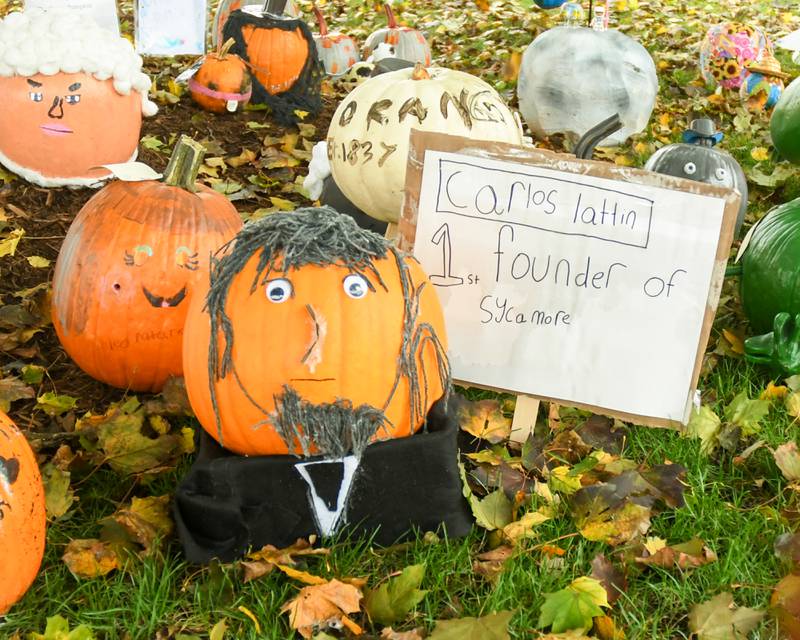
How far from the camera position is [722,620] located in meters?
1.88

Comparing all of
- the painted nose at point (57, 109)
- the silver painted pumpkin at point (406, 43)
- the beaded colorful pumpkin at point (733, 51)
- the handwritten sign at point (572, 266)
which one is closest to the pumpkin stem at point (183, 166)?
the handwritten sign at point (572, 266)

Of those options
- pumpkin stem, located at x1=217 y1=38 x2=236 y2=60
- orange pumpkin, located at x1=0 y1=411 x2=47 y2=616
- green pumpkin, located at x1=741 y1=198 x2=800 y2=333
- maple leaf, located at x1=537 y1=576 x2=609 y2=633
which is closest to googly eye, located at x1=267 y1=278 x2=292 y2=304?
orange pumpkin, located at x1=0 y1=411 x2=47 y2=616

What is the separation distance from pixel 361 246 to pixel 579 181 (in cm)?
67

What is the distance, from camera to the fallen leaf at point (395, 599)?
6.13 ft

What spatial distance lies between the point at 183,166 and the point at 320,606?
1.39m

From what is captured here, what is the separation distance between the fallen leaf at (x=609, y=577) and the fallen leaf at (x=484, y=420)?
0.53 meters

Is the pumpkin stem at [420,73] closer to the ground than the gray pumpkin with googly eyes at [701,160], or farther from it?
farther from it

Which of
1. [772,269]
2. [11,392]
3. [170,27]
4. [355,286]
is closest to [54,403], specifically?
[11,392]

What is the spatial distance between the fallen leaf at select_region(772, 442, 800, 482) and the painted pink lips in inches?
111

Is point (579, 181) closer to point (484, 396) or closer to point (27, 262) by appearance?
point (484, 396)

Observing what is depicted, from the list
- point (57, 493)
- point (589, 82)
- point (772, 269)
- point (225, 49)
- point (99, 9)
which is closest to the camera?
point (57, 493)

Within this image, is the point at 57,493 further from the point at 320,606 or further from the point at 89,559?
the point at 320,606

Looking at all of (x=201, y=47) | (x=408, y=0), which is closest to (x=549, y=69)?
(x=201, y=47)

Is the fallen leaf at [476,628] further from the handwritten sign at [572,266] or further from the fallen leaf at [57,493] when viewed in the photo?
the fallen leaf at [57,493]
